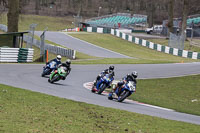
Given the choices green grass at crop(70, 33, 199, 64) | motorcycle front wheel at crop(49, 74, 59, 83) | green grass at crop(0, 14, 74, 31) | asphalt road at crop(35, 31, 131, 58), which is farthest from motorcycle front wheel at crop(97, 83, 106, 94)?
green grass at crop(0, 14, 74, 31)

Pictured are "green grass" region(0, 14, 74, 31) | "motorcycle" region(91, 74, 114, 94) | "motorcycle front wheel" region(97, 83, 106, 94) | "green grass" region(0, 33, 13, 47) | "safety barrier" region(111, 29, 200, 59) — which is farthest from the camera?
"green grass" region(0, 14, 74, 31)

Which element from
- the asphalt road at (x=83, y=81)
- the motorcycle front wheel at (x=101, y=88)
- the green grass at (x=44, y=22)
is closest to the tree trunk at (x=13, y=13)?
the asphalt road at (x=83, y=81)

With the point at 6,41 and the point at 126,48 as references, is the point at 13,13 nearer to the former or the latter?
the point at 6,41

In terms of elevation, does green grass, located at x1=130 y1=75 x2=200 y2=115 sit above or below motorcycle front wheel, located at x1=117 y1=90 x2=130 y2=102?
below

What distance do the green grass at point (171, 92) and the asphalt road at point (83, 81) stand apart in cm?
164

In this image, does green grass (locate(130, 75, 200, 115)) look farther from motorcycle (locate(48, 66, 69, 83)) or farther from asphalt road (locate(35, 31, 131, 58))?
asphalt road (locate(35, 31, 131, 58))

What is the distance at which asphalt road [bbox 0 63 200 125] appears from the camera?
1367 centimetres

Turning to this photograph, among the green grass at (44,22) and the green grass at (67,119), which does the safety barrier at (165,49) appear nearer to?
the green grass at (44,22)

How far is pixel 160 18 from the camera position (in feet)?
345

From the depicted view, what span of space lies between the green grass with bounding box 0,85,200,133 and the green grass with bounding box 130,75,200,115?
14.3ft

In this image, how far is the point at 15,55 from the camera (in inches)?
1134

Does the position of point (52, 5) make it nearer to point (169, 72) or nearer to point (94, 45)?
point (94, 45)

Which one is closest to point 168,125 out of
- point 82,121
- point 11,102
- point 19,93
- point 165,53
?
point 82,121

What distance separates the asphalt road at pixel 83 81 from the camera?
13668mm
